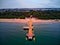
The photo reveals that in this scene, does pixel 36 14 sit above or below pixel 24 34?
above

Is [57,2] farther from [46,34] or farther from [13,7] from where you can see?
[13,7]

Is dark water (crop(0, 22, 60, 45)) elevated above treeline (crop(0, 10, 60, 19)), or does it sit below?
below

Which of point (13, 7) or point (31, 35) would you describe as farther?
point (13, 7)

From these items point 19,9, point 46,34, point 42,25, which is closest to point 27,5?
point 19,9

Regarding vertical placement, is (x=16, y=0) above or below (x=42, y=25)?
above

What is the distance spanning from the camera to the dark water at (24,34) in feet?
6.10

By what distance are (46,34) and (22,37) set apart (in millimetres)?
340

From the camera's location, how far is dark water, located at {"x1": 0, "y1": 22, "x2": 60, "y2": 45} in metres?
1.86

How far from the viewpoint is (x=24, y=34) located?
188 centimetres

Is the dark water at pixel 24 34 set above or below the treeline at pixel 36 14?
below

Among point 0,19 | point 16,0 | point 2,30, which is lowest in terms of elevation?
point 2,30

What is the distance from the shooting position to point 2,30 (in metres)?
1.90

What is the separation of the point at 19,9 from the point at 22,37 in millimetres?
410

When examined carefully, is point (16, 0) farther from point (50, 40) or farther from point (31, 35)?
point (50, 40)
